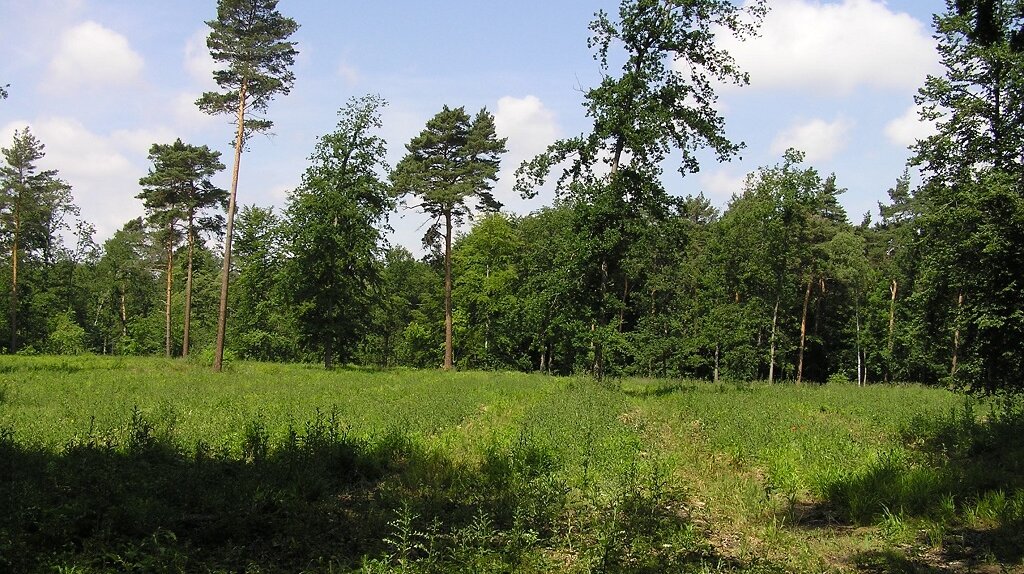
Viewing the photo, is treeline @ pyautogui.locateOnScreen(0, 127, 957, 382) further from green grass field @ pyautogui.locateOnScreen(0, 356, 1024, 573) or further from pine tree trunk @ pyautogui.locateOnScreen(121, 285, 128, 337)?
green grass field @ pyautogui.locateOnScreen(0, 356, 1024, 573)

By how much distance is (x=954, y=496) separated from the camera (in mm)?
7344

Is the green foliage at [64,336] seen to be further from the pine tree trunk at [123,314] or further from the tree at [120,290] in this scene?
the pine tree trunk at [123,314]

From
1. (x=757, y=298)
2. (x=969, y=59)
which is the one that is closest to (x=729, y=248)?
(x=757, y=298)

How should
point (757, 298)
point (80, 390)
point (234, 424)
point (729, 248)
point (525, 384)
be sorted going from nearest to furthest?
1. point (234, 424)
2. point (80, 390)
3. point (525, 384)
4. point (757, 298)
5. point (729, 248)

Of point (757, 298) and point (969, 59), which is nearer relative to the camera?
point (969, 59)

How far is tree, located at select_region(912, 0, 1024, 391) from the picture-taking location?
592 inches

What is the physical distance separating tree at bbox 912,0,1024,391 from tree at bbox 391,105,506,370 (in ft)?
75.7

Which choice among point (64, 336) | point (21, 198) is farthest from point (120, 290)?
point (21, 198)

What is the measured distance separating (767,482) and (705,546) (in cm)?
305

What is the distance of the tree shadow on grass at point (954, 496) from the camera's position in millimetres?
6098

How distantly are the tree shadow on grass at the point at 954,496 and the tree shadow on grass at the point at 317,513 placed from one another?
2.24 meters

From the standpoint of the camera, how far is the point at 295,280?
103 feet

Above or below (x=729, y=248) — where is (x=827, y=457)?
below

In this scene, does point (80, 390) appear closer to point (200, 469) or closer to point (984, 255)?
point (200, 469)
